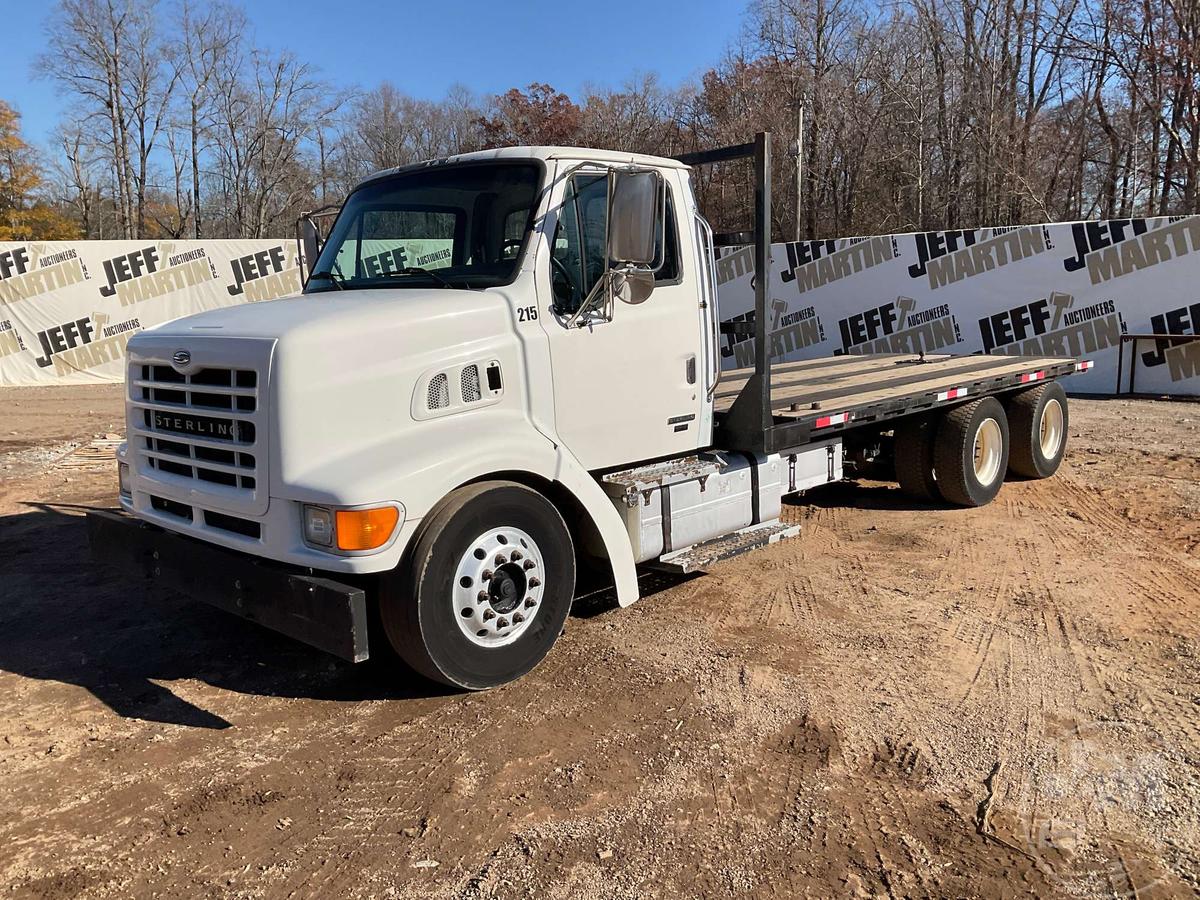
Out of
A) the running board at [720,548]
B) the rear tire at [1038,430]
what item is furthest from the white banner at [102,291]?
the running board at [720,548]

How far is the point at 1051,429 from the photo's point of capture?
29.3 ft

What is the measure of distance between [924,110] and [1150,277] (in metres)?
19.8

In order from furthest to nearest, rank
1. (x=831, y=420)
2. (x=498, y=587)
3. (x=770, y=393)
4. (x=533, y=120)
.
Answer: (x=533, y=120) → (x=770, y=393) → (x=831, y=420) → (x=498, y=587)

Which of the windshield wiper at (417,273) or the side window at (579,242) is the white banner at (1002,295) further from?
the windshield wiper at (417,273)

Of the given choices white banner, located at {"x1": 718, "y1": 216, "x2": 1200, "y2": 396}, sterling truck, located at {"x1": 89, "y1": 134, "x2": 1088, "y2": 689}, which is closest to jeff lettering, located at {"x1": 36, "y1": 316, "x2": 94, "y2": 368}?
white banner, located at {"x1": 718, "y1": 216, "x2": 1200, "y2": 396}

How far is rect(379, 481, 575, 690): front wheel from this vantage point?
3744 millimetres

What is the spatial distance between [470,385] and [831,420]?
2957 millimetres

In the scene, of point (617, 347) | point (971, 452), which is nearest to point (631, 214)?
point (617, 347)

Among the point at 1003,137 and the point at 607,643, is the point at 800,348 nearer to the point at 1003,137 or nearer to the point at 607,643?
the point at 607,643

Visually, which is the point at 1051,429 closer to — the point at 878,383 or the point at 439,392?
the point at 878,383

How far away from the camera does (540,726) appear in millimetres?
Result: 3914

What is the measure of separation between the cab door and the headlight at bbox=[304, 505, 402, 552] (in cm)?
121

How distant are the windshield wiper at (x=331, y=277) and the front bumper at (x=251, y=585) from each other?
157 centimetres

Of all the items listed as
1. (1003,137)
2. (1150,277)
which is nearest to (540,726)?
(1150,277)
